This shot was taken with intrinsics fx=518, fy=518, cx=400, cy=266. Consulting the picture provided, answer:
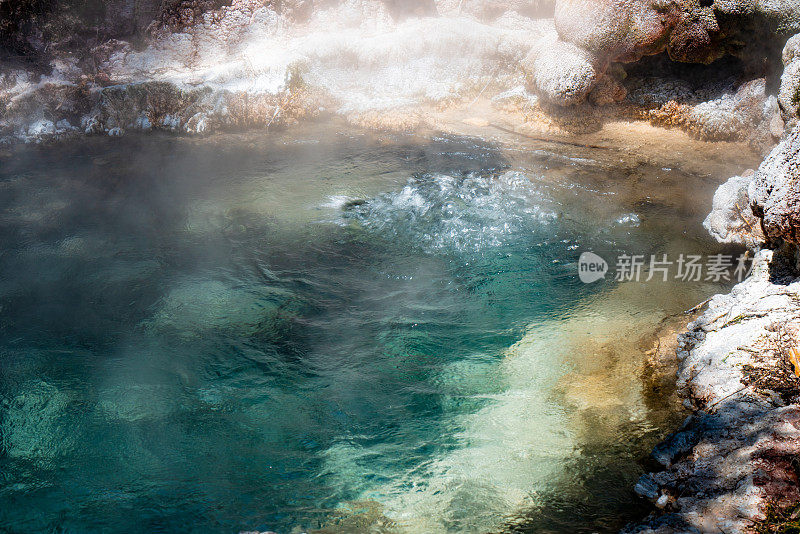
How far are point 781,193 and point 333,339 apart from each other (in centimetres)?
336

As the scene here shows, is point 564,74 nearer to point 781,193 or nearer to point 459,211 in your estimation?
point 459,211

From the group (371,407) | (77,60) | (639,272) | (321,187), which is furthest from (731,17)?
(77,60)

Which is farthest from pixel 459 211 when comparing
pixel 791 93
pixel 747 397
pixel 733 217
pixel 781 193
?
pixel 791 93

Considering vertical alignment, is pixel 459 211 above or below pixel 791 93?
below

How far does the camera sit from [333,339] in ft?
14.3

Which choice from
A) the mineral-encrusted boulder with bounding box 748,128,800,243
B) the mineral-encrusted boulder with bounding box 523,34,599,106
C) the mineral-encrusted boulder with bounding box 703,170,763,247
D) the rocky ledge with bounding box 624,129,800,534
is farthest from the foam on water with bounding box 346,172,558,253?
the mineral-encrusted boulder with bounding box 748,128,800,243

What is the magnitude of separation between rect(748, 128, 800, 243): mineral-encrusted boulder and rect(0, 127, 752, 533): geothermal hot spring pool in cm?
129

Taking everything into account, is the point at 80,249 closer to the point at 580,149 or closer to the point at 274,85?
the point at 274,85

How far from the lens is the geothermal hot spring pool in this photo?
3.11 meters

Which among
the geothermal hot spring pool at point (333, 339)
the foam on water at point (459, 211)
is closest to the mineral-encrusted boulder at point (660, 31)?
the geothermal hot spring pool at point (333, 339)

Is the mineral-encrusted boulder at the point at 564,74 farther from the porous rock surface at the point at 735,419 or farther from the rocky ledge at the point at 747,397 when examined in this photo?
the porous rock surface at the point at 735,419

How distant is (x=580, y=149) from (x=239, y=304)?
5256 mm

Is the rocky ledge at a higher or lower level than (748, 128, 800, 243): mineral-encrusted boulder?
lower

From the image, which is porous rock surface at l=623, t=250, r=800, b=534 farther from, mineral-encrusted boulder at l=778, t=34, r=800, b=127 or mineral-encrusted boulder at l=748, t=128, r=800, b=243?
mineral-encrusted boulder at l=778, t=34, r=800, b=127
